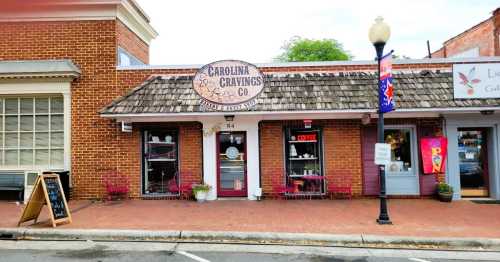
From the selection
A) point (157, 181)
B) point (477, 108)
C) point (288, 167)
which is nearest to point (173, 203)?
point (157, 181)

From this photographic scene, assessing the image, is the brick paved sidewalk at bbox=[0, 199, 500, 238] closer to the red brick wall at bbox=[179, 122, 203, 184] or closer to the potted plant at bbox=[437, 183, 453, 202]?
the potted plant at bbox=[437, 183, 453, 202]

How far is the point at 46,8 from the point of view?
36.8ft

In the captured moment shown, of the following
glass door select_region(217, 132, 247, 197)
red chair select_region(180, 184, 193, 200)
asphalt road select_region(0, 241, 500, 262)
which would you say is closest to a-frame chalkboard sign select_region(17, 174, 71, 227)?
asphalt road select_region(0, 241, 500, 262)

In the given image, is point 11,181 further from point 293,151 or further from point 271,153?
point 293,151

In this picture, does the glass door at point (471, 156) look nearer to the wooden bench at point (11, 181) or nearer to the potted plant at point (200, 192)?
the potted plant at point (200, 192)

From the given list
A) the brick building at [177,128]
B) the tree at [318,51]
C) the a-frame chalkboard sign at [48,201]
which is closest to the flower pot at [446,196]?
the brick building at [177,128]

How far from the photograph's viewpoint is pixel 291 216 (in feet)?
28.8

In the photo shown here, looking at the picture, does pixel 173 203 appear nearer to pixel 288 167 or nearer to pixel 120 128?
pixel 120 128

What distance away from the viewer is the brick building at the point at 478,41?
65.9 feet

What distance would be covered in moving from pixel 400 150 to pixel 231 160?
198 inches

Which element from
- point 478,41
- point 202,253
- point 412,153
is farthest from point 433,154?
point 478,41

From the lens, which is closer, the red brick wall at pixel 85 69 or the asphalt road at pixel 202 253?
the asphalt road at pixel 202 253

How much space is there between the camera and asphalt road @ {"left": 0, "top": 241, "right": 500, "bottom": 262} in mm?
6062

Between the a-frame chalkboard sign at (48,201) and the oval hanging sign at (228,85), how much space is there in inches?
160
